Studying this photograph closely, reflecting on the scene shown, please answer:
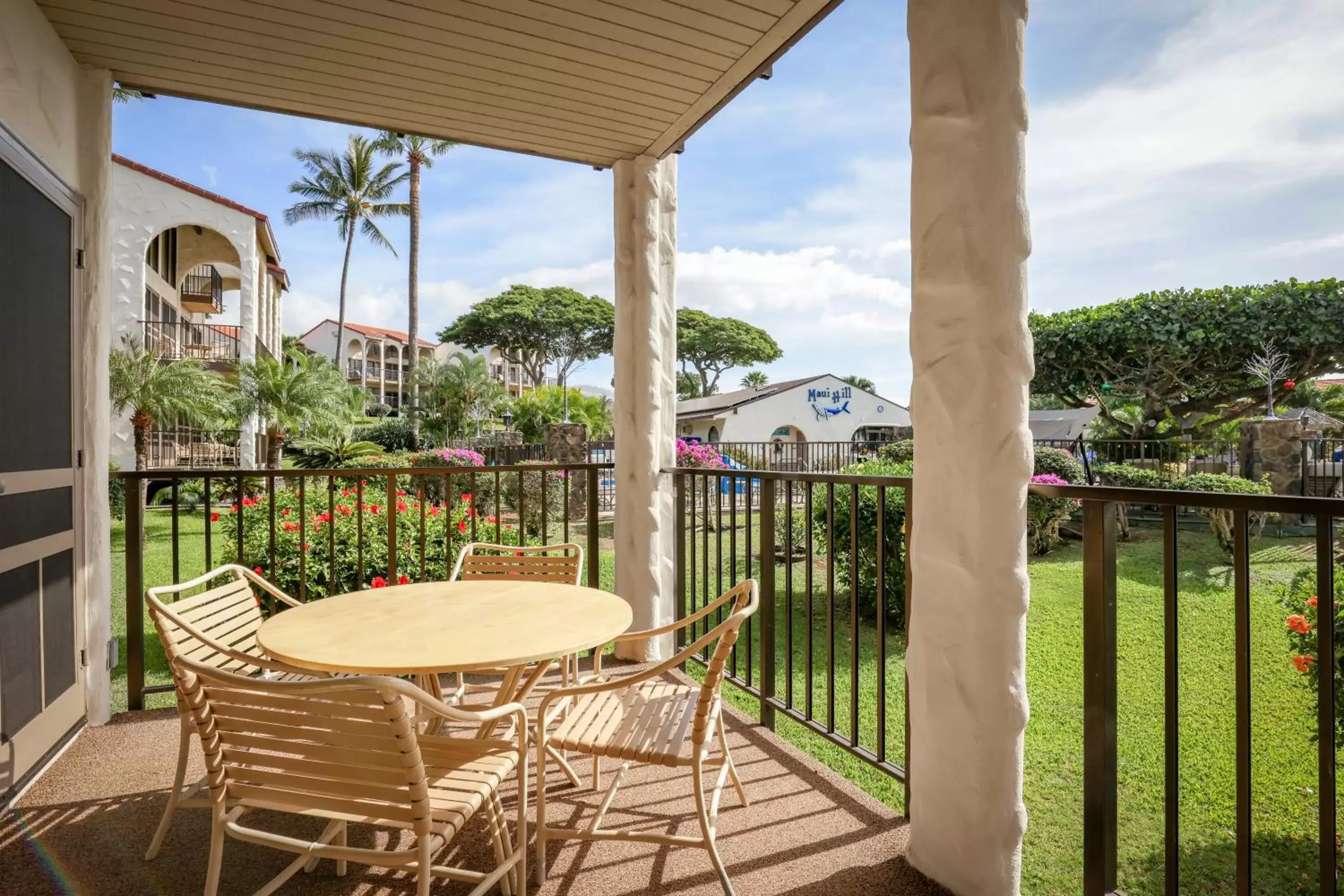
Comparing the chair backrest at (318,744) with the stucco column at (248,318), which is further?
the stucco column at (248,318)

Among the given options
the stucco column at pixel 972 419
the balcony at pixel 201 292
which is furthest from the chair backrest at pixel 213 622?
the balcony at pixel 201 292

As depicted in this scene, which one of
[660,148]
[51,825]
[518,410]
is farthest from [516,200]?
[51,825]

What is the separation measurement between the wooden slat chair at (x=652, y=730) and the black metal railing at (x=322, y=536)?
1.26 meters

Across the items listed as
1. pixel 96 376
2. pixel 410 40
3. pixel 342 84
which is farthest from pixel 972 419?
pixel 96 376

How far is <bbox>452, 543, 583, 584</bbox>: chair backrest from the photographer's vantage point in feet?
9.11

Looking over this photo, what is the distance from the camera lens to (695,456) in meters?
9.58

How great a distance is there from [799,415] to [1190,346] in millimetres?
13811

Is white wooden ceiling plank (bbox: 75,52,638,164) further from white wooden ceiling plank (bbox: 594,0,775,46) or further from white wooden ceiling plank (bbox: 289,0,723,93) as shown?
white wooden ceiling plank (bbox: 594,0,775,46)

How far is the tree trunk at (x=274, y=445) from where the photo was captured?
570 inches

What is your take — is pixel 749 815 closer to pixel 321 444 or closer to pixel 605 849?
pixel 605 849

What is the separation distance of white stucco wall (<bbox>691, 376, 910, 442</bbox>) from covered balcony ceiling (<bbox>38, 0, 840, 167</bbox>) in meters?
23.1

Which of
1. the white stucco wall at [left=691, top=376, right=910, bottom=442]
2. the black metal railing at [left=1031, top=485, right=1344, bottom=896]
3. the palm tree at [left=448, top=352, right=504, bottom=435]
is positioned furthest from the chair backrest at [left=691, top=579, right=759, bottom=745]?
the white stucco wall at [left=691, top=376, right=910, bottom=442]

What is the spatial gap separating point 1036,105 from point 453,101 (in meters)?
2.44

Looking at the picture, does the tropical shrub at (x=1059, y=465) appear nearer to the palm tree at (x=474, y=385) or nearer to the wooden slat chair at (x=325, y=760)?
the wooden slat chair at (x=325, y=760)
